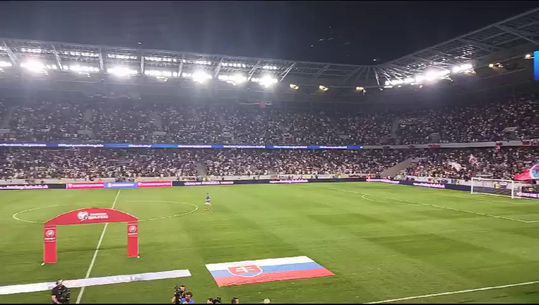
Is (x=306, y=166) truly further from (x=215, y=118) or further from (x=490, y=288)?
(x=490, y=288)

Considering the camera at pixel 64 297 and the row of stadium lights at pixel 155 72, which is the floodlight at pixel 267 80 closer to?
the row of stadium lights at pixel 155 72

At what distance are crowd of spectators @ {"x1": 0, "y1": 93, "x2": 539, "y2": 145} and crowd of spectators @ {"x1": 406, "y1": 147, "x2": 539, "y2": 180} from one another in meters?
2.32

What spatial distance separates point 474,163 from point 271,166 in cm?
3024

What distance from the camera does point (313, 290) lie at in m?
14.4

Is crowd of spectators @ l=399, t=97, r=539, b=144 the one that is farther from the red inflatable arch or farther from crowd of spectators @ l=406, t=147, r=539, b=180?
the red inflatable arch

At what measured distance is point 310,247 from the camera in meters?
20.6

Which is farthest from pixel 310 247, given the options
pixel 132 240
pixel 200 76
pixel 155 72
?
pixel 155 72

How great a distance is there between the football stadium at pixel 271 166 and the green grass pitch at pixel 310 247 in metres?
0.14

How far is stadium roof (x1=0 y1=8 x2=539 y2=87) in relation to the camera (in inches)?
1928

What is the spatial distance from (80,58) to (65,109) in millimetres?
11323

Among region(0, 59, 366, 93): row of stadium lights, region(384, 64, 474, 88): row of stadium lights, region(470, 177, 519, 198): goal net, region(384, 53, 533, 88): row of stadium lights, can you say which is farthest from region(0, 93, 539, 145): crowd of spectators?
region(470, 177, 519, 198): goal net

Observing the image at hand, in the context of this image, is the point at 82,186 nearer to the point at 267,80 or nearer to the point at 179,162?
the point at 179,162

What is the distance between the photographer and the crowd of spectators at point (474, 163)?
5169cm

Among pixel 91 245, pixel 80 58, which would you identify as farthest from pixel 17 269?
pixel 80 58
